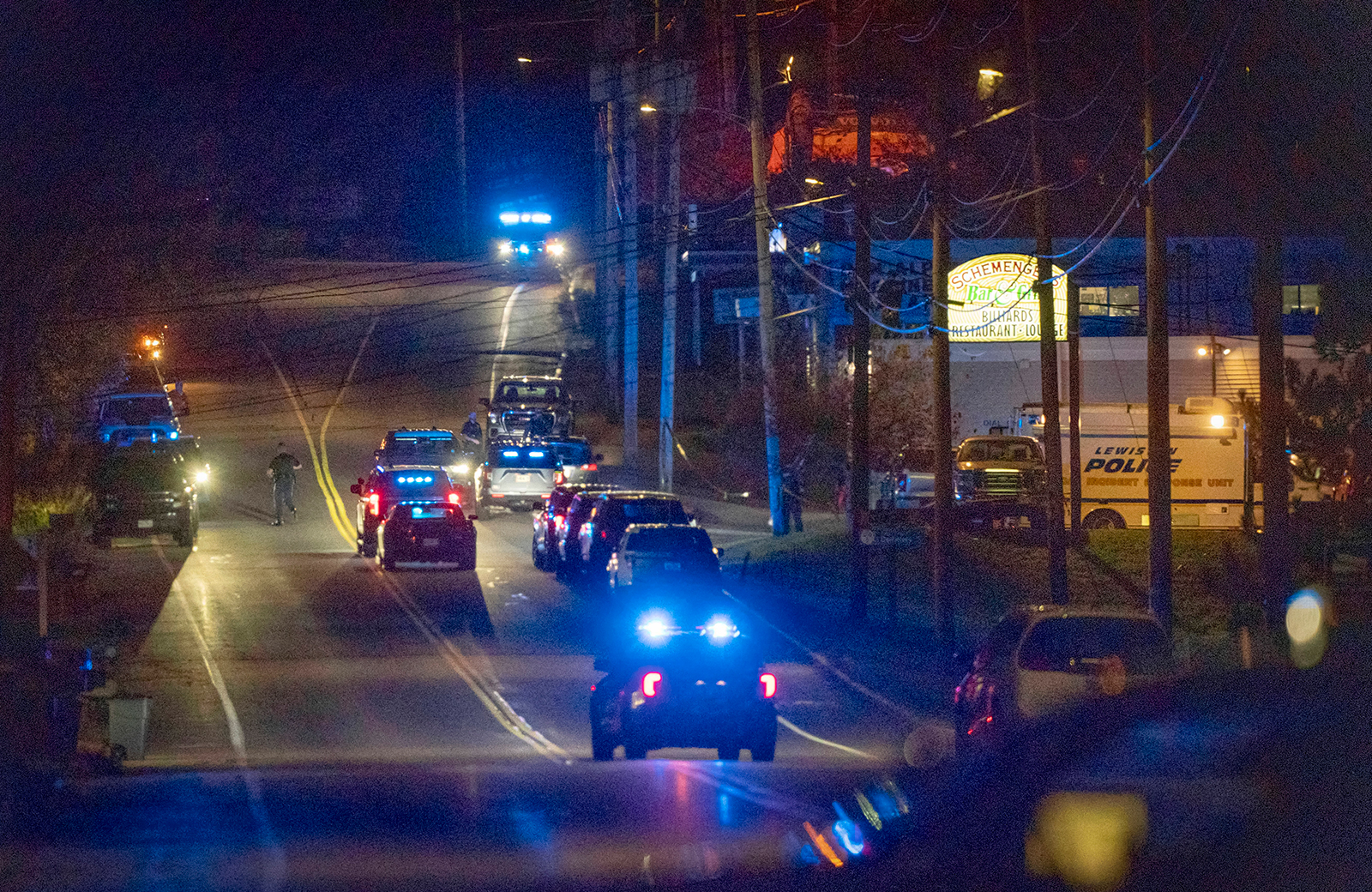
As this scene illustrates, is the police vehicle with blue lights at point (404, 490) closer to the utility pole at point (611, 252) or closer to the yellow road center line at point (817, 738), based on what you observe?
the yellow road center line at point (817, 738)

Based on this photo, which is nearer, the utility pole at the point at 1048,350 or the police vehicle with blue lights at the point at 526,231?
the utility pole at the point at 1048,350

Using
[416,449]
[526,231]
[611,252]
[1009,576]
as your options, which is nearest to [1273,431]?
[1009,576]

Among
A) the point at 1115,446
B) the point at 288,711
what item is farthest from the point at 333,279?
the point at 288,711

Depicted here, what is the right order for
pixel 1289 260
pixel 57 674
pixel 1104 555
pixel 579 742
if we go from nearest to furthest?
1. pixel 57 674
2. pixel 579 742
3. pixel 1104 555
4. pixel 1289 260

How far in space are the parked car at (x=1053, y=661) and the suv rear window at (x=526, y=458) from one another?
2474 centimetres

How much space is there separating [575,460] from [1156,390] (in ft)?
69.3

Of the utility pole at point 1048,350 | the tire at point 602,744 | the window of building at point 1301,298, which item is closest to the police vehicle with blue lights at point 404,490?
the utility pole at point 1048,350

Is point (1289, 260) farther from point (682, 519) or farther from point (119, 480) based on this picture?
point (119, 480)

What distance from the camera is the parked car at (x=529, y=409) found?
43.2 metres

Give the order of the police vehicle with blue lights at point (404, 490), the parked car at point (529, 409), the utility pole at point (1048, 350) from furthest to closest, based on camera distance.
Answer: the parked car at point (529, 409)
the police vehicle with blue lights at point (404, 490)
the utility pole at point (1048, 350)

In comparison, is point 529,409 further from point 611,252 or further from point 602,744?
point 602,744

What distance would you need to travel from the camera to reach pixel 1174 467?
112ft

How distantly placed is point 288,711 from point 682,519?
34.1ft

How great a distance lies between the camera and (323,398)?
5691 cm
